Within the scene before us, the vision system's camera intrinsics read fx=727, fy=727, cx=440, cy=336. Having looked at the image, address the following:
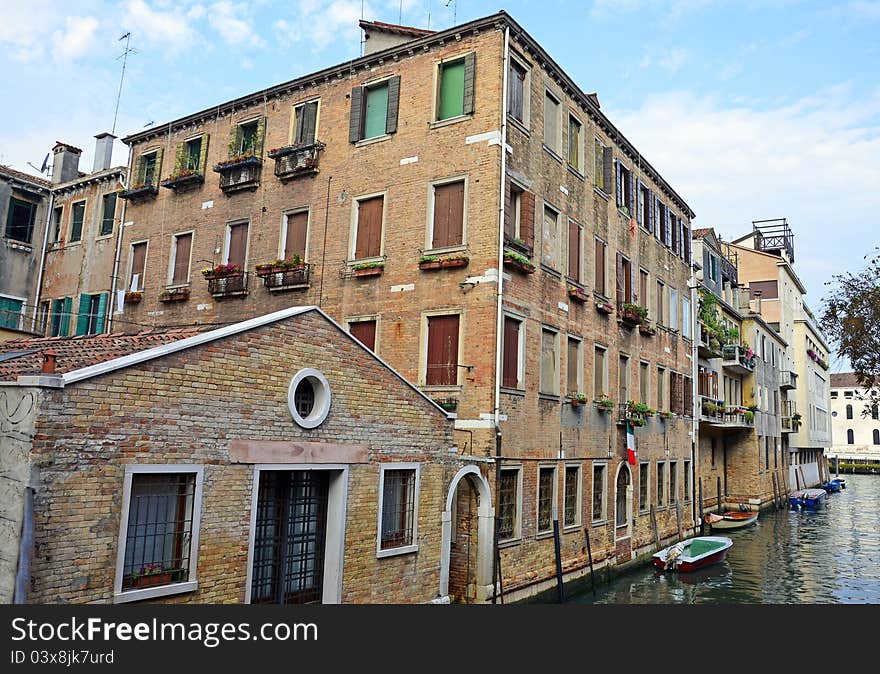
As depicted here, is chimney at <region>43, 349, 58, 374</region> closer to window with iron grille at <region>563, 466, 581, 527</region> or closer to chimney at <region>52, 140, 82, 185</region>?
window with iron grille at <region>563, 466, 581, 527</region>

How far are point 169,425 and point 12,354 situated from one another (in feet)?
14.0

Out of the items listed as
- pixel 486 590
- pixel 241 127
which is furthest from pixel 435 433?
pixel 241 127

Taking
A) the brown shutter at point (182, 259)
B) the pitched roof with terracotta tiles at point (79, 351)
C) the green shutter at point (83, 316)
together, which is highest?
the brown shutter at point (182, 259)

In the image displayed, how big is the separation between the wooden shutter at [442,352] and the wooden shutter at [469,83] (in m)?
4.50

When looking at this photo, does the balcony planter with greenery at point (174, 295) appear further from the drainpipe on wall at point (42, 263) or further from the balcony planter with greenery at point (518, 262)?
the balcony planter with greenery at point (518, 262)

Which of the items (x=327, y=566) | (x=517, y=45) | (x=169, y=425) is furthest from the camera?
(x=517, y=45)

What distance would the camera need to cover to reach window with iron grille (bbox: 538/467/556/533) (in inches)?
645

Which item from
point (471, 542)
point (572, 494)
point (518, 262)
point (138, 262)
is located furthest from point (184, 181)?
point (572, 494)

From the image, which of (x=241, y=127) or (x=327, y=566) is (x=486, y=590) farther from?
(x=241, y=127)

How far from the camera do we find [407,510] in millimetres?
12180

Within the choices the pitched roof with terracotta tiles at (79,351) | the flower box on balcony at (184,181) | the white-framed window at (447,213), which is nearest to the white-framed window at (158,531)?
the pitched roof with terracotta tiles at (79,351)

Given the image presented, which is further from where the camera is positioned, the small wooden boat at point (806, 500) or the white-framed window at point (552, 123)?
the small wooden boat at point (806, 500)

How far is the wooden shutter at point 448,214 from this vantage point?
1548 centimetres

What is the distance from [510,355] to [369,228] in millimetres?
4443
